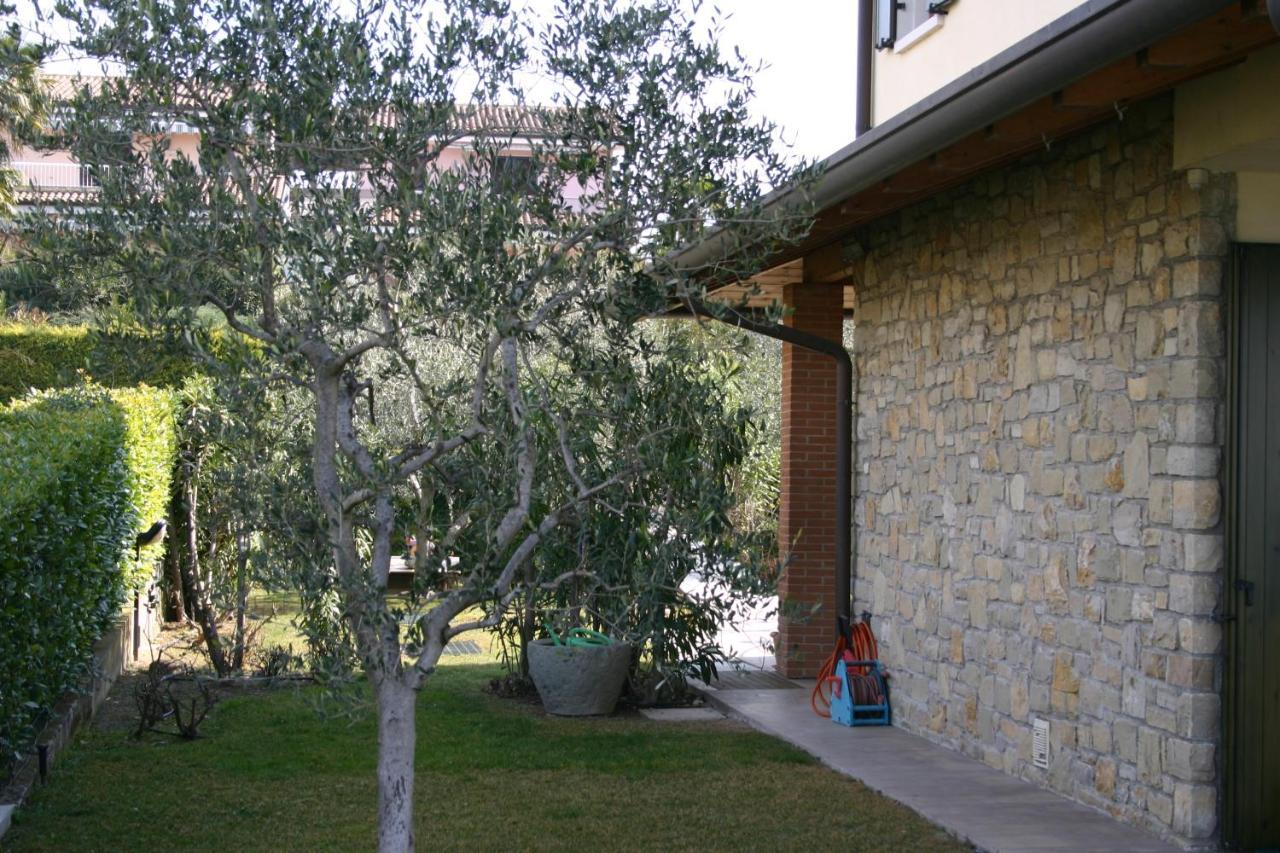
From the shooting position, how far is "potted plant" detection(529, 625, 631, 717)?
947 cm

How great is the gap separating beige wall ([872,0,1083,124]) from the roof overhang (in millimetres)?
1307

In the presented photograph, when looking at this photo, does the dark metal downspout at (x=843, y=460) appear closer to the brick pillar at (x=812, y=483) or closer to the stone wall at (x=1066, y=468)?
the stone wall at (x=1066, y=468)

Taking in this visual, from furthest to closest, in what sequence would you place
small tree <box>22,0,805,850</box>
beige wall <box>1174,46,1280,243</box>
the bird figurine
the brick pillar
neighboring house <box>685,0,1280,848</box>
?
the brick pillar
the bird figurine
neighboring house <box>685,0,1280,848</box>
beige wall <box>1174,46,1280,243</box>
small tree <box>22,0,805,850</box>

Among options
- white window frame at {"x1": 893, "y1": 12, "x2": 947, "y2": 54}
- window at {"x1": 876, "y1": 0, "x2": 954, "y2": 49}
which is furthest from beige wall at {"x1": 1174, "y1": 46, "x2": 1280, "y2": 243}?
window at {"x1": 876, "y1": 0, "x2": 954, "y2": 49}

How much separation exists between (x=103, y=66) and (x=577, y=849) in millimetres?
3664

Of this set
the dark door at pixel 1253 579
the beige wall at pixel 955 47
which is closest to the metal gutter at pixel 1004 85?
the dark door at pixel 1253 579

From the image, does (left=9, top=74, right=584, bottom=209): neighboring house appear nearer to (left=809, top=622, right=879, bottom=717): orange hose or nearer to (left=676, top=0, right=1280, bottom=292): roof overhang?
(left=676, top=0, right=1280, bottom=292): roof overhang

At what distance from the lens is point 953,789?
7.09m

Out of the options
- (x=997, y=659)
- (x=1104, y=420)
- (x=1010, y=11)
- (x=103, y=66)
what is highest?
(x=1010, y=11)

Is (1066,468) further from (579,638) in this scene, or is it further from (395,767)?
(579,638)

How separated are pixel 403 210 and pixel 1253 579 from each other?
3831 millimetres

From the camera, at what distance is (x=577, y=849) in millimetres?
6023

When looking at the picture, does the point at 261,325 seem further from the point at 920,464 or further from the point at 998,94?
the point at 920,464

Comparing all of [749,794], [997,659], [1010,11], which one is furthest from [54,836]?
[1010,11]
